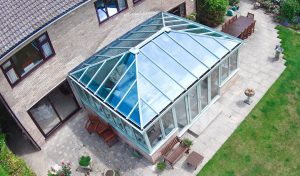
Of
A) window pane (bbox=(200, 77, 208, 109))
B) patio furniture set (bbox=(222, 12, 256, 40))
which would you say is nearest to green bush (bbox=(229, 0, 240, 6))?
patio furniture set (bbox=(222, 12, 256, 40))

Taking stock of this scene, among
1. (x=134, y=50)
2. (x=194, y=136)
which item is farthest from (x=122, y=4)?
(x=194, y=136)

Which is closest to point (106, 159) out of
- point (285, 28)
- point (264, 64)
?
point (264, 64)

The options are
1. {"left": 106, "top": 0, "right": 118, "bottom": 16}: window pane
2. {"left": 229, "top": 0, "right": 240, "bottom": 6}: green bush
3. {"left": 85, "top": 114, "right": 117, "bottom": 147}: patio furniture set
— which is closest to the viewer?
{"left": 85, "top": 114, "right": 117, "bottom": 147}: patio furniture set

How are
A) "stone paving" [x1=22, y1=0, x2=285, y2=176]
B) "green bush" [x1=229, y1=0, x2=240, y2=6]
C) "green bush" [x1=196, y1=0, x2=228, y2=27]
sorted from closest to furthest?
1. "stone paving" [x1=22, y1=0, x2=285, y2=176]
2. "green bush" [x1=196, y1=0, x2=228, y2=27]
3. "green bush" [x1=229, y1=0, x2=240, y2=6]

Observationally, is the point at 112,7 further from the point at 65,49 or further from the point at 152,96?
the point at 152,96

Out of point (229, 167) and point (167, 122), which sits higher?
point (167, 122)

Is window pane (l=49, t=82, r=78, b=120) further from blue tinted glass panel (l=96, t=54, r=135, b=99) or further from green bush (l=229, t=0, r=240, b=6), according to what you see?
green bush (l=229, t=0, r=240, b=6)

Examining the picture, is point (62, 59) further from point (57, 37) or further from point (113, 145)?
point (113, 145)
